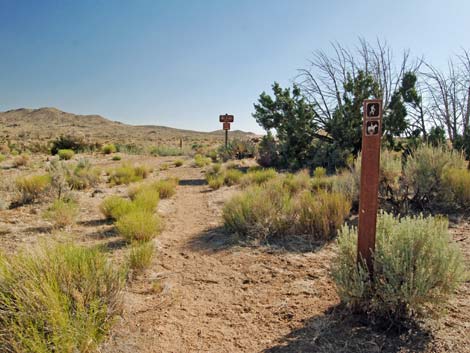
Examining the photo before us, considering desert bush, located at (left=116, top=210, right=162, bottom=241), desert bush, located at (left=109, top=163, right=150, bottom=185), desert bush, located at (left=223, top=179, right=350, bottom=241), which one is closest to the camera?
desert bush, located at (left=116, top=210, right=162, bottom=241)

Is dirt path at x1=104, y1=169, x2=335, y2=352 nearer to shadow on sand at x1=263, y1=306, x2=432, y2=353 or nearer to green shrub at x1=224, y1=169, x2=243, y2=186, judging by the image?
shadow on sand at x1=263, y1=306, x2=432, y2=353

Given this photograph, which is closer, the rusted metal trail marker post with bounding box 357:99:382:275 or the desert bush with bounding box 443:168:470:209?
the rusted metal trail marker post with bounding box 357:99:382:275

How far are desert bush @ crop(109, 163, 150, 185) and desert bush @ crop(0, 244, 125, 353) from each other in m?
8.21

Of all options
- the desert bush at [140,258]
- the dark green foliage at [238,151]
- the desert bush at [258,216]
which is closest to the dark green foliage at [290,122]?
the dark green foliage at [238,151]

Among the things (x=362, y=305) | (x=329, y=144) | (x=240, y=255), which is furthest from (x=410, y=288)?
(x=329, y=144)

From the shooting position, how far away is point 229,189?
1000 cm

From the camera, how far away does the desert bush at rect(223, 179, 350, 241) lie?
5152mm

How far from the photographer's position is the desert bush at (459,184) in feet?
20.2

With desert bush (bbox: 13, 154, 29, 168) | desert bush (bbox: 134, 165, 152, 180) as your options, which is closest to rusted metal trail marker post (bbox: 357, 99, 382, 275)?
desert bush (bbox: 134, 165, 152, 180)

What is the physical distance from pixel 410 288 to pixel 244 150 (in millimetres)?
17035

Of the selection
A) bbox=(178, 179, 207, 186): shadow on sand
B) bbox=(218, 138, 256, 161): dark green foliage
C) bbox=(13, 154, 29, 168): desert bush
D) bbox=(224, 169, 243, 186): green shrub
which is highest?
bbox=(218, 138, 256, 161): dark green foliage

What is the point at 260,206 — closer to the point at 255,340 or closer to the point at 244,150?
the point at 255,340

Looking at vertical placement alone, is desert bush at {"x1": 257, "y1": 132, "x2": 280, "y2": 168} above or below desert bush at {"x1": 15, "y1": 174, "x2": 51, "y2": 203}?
above

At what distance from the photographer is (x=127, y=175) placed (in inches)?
448
